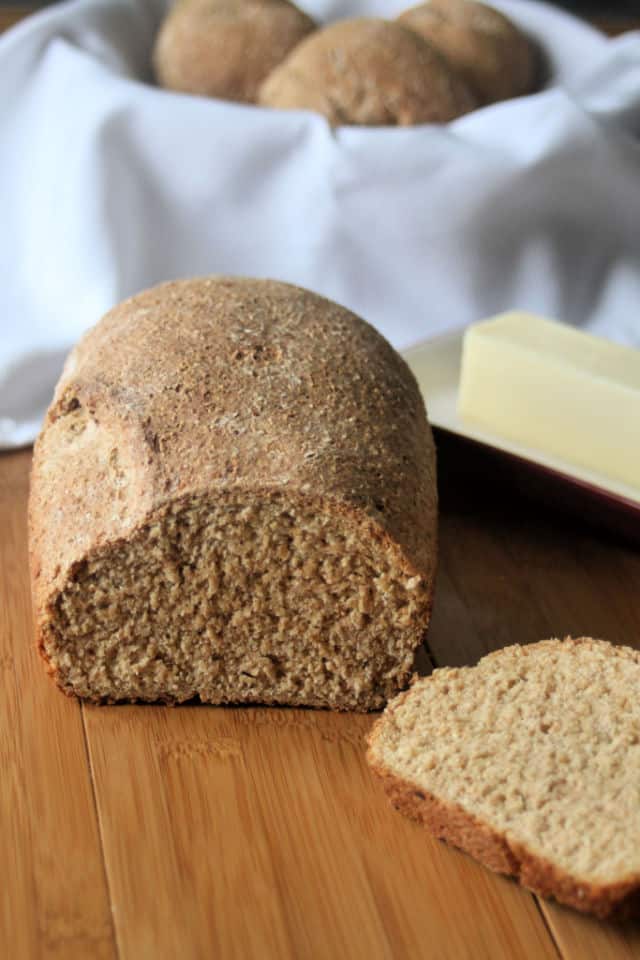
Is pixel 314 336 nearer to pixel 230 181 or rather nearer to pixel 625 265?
pixel 230 181

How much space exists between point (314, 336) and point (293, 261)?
1.20 meters

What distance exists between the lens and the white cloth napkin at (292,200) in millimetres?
3338

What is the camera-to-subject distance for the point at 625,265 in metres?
3.62

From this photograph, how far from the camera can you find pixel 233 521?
2.11 m

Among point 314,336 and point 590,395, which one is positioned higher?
point 314,336

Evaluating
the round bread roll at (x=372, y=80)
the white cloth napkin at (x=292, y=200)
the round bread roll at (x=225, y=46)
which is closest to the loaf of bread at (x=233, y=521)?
the white cloth napkin at (x=292, y=200)

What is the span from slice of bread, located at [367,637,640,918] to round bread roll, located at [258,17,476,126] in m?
1.71

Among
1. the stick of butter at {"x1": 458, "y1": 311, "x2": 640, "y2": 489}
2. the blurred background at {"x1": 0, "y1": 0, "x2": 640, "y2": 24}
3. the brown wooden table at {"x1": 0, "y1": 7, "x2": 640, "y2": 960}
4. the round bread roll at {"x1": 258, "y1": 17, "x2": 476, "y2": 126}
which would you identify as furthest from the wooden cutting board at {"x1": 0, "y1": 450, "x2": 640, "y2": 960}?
the blurred background at {"x1": 0, "y1": 0, "x2": 640, "y2": 24}

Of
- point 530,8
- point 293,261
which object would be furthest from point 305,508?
point 530,8

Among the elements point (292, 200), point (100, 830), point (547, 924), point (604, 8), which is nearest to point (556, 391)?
point (292, 200)

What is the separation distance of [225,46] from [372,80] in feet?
1.55

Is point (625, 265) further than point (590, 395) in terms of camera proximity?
Yes

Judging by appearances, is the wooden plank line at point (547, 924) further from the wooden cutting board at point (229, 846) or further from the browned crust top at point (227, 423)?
the browned crust top at point (227, 423)

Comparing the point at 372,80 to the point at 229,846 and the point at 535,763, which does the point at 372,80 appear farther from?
the point at 229,846
